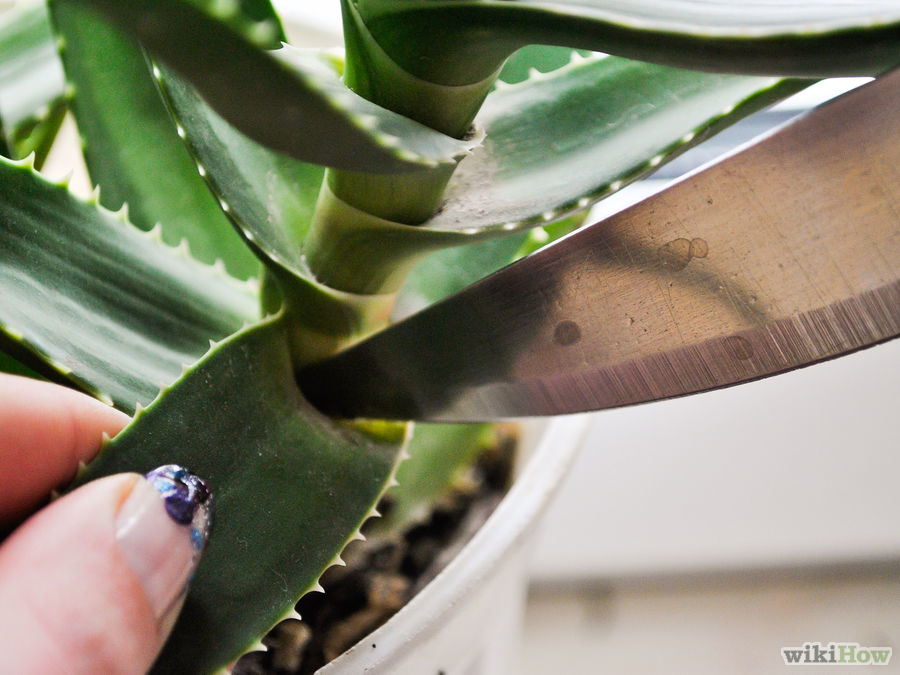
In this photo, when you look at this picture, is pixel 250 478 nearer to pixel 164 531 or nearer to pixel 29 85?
pixel 164 531

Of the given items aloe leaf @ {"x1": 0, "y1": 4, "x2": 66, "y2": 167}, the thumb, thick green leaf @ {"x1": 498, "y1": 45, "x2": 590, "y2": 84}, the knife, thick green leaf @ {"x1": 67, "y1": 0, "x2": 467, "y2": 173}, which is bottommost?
the thumb

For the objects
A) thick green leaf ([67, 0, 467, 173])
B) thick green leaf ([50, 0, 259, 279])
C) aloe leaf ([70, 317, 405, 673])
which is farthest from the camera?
thick green leaf ([50, 0, 259, 279])

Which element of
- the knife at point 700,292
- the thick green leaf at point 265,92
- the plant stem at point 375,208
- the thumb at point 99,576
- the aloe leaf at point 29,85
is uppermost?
the aloe leaf at point 29,85

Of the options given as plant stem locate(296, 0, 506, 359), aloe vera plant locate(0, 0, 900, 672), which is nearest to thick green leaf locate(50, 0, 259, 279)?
aloe vera plant locate(0, 0, 900, 672)

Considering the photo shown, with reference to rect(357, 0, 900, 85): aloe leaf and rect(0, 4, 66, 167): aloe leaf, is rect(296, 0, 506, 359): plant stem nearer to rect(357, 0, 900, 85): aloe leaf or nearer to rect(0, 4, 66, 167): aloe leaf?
rect(357, 0, 900, 85): aloe leaf

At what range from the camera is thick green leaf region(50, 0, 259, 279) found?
0.36 m

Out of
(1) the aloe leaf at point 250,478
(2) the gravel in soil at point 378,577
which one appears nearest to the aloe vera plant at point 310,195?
(1) the aloe leaf at point 250,478

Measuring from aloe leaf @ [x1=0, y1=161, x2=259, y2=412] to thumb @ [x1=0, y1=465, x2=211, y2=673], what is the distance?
0.22ft

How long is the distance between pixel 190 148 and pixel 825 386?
0.47m

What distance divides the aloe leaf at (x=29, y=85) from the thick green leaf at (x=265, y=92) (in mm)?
260

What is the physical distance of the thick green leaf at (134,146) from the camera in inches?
14.3

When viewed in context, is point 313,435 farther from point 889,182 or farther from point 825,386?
point 825,386

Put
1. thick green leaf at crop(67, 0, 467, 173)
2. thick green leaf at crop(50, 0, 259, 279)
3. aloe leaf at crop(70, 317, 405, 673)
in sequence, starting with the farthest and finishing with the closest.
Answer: thick green leaf at crop(50, 0, 259, 279) → aloe leaf at crop(70, 317, 405, 673) → thick green leaf at crop(67, 0, 467, 173)

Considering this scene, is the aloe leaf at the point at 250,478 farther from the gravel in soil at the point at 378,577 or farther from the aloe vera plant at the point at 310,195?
the gravel in soil at the point at 378,577
